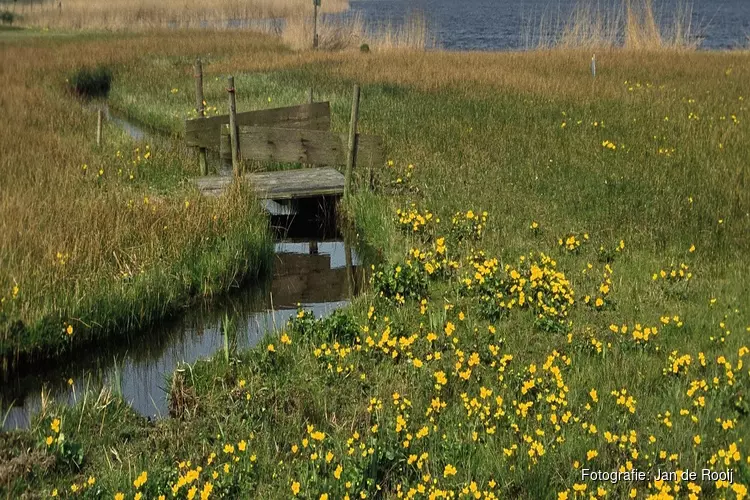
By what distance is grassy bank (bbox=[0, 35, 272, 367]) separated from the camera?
781 centimetres

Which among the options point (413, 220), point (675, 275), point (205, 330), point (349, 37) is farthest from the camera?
point (349, 37)

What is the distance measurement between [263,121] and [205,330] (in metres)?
5.51

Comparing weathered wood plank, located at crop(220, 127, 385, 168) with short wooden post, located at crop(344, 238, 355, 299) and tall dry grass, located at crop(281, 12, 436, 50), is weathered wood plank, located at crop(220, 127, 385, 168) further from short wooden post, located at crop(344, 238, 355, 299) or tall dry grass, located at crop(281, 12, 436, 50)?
tall dry grass, located at crop(281, 12, 436, 50)

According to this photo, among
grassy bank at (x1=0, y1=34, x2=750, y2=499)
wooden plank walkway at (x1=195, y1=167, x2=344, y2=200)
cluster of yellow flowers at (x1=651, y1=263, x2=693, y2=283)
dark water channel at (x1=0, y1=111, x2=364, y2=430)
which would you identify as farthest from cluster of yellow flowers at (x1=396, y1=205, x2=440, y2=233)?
cluster of yellow flowers at (x1=651, y1=263, x2=693, y2=283)

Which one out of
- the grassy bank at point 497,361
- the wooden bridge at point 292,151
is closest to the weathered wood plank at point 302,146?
the wooden bridge at point 292,151

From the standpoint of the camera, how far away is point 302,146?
11977 millimetres

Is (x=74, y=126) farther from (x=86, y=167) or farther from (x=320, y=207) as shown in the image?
(x=320, y=207)

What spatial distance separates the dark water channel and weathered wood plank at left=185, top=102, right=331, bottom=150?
5.52 feet

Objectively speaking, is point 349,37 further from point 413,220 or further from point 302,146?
point 413,220

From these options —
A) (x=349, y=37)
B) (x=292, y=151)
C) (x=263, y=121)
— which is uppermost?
(x=349, y=37)

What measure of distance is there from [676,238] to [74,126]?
1208 centimetres

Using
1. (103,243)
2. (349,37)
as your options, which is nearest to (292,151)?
(103,243)

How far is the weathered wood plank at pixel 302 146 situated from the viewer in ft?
39.0

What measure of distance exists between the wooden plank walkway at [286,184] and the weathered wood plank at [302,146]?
40 cm
